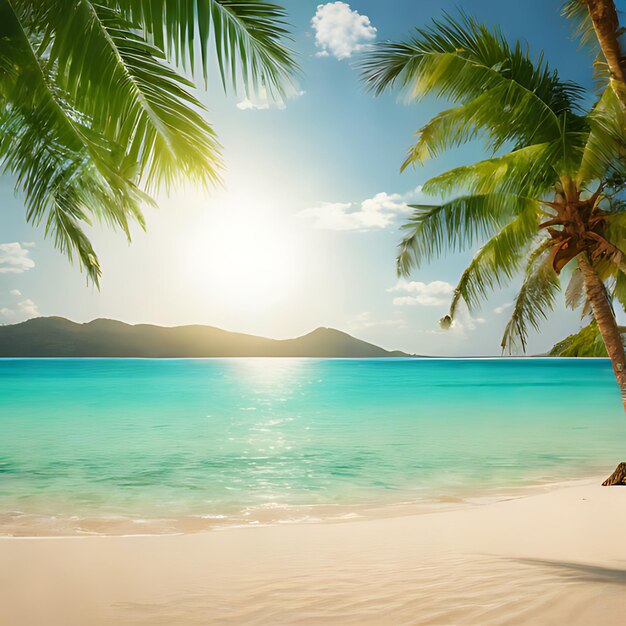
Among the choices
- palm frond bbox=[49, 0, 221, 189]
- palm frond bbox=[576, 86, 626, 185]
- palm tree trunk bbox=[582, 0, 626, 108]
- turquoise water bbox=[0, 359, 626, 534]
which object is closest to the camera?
palm frond bbox=[49, 0, 221, 189]

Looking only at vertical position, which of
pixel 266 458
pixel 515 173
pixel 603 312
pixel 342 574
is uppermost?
pixel 515 173

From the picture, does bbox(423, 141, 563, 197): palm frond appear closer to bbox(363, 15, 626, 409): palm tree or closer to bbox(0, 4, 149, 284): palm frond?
bbox(363, 15, 626, 409): palm tree

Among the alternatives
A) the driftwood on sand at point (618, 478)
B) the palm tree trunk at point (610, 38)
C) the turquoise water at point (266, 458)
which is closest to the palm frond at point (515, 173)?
the palm tree trunk at point (610, 38)

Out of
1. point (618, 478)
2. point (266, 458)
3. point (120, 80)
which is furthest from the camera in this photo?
point (266, 458)

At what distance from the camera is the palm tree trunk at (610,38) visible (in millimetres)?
4168

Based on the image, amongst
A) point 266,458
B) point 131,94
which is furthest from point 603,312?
point 266,458

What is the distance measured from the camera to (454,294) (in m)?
8.50

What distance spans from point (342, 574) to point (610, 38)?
14.5 feet

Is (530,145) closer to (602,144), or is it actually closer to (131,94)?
(602,144)

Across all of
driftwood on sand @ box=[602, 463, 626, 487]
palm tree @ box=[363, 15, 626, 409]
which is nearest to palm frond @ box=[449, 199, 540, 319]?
palm tree @ box=[363, 15, 626, 409]

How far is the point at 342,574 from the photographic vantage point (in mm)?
3664

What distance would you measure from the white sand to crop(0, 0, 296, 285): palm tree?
2.62m

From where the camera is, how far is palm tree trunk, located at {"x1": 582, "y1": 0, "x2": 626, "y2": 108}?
4.17 m

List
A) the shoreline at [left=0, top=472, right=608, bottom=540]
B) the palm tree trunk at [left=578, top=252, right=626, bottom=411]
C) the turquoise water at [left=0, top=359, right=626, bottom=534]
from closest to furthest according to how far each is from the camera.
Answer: the shoreline at [left=0, top=472, right=608, bottom=540]
the palm tree trunk at [left=578, top=252, right=626, bottom=411]
the turquoise water at [left=0, top=359, right=626, bottom=534]
